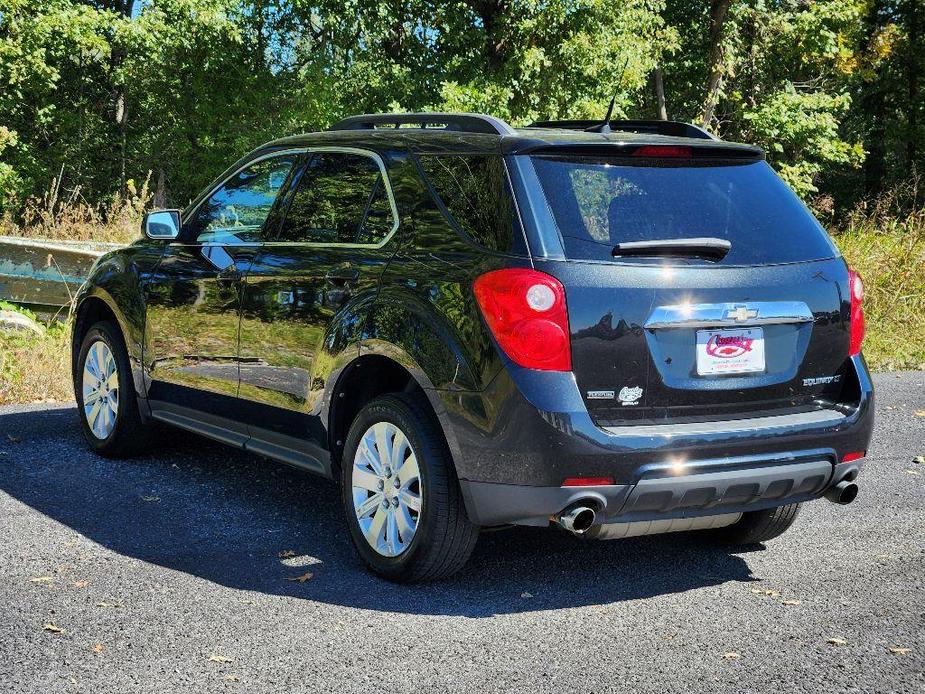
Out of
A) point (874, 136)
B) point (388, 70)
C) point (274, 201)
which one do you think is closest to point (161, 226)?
point (274, 201)

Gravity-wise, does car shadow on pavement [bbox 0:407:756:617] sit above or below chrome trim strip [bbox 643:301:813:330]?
below

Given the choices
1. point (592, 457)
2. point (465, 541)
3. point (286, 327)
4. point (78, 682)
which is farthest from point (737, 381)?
point (78, 682)

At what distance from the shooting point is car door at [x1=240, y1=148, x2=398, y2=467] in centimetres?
505

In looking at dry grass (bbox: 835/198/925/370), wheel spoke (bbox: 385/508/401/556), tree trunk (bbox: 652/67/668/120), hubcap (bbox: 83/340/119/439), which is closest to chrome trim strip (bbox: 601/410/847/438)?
wheel spoke (bbox: 385/508/401/556)

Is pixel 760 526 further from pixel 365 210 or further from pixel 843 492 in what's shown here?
pixel 365 210

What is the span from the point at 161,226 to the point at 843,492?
147 inches

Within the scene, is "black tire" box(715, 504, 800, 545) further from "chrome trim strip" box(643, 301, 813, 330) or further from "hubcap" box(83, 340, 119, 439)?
"hubcap" box(83, 340, 119, 439)

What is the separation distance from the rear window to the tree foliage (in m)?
16.8

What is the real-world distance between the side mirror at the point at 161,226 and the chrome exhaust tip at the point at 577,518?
305 centimetres

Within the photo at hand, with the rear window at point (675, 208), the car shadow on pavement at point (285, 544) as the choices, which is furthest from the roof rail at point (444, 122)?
the car shadow on pavement at point (285, 544)

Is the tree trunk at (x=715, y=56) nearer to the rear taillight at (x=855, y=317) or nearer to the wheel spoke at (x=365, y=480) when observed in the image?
the rear taillight at (x=855, y=317)

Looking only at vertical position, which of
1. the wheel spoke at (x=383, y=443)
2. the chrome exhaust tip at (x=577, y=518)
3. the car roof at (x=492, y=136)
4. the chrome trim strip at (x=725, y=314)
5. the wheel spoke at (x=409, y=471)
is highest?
the car roof at (x=492, y=136)

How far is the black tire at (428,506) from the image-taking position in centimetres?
459

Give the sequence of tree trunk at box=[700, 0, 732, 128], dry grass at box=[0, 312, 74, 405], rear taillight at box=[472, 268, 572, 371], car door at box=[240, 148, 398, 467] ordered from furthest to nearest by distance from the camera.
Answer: tree trunk at box=[700, 0, 732, 128] → dry grass at box=[0, 312, 74, 405] → car door at box=[240, 148, 398, 467] → rear taillight at box=[472, 268, 572, 371]
